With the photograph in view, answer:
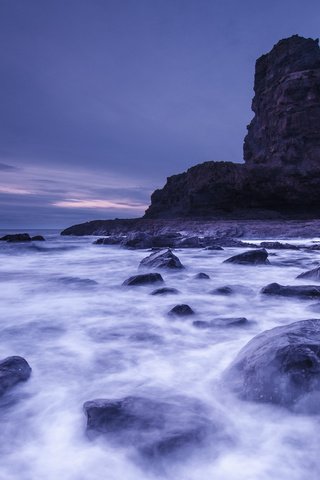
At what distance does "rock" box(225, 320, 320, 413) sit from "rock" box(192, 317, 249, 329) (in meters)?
1.21

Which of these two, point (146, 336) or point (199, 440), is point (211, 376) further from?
point (146, 336)

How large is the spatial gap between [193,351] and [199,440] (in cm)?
126

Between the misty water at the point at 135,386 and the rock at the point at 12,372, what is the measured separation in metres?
0.06

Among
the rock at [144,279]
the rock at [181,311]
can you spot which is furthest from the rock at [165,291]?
the rock at [181,311]

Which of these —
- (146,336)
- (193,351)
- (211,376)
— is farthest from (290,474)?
(146,336)

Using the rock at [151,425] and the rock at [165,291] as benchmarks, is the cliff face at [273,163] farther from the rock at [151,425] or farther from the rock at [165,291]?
the rock at [151,425]

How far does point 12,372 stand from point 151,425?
1.06m

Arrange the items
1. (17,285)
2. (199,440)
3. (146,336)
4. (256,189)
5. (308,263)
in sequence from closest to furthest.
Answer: (199,440), (146,336), (17,285), (308,263), (256,189)

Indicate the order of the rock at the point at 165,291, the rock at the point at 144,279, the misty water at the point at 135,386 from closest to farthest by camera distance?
the misty water at the point at 135,386
the rock at the point at 165,291
the rock at the point at 144,279

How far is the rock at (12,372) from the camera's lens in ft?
7.22

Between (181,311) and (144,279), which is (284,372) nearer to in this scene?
(181,311)

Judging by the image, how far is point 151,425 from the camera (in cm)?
175

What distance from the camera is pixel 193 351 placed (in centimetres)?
294

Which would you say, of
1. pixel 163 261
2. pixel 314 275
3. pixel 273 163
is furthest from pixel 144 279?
pixel 273 163
